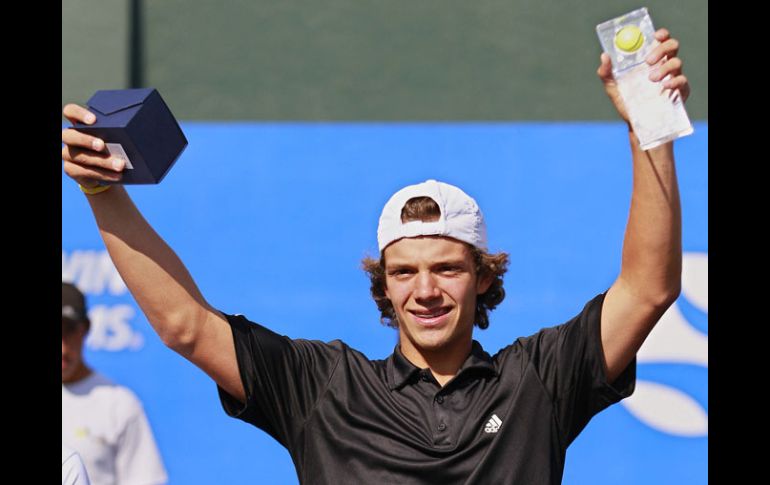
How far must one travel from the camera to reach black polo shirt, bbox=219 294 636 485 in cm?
230

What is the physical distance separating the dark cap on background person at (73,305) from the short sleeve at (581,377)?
2409 mm

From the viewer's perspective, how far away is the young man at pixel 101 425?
4.10 meters

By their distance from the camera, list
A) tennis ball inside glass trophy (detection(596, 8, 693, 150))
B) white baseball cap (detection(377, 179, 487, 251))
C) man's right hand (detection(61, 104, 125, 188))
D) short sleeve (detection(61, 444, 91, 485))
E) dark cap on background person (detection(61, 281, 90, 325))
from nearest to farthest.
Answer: tennis ball inside glass trophy (detection(596, 8, 693, 150)) < man's right hand (detection(61, 104, 125, 188)) < white baseball cap (detection(377, 179, 487, 251)) < short sleeve (detection(61, 444, 91, 485)) < dark cap on background person (detection(61, 281, 90, 325))

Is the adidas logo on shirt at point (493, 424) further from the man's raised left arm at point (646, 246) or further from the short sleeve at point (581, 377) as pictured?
the man's raised left arm at point (646, 246)

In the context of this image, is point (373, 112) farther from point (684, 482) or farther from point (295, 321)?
point (684, 482)

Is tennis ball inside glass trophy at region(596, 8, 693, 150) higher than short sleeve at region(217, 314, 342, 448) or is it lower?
higher

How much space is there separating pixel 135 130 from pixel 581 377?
108cm

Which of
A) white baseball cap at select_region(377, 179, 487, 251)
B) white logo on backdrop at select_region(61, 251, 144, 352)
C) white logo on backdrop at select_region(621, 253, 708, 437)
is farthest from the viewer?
white logo on backdrop at select_region(61, 251, 144, 352)

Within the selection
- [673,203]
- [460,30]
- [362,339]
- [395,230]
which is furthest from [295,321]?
[673,203]

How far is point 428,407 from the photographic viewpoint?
240 centimetres

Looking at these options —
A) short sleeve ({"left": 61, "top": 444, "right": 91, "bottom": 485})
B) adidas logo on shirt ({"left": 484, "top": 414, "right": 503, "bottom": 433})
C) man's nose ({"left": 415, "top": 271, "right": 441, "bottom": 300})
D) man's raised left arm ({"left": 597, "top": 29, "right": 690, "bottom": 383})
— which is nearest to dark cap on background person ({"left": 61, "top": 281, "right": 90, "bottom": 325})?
short sleeve ({"left": 61, "top": 444, "right": 91, "bottom": 485})

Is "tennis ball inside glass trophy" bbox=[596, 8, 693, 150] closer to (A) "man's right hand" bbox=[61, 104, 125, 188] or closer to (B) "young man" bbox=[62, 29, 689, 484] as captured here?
(B) "young man" bbox=[62, 29, 689, 484]

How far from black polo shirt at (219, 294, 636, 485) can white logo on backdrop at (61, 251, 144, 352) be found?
2523 mm

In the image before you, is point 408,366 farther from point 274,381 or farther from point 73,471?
point 73,471
